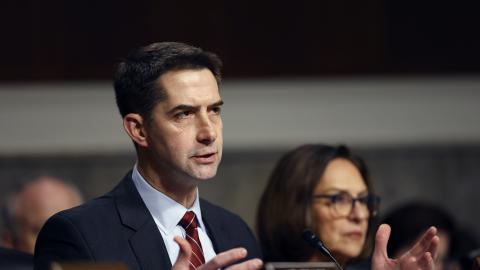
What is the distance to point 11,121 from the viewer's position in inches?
283

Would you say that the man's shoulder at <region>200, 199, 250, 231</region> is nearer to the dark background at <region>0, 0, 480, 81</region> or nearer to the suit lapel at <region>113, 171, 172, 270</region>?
the suit lapel at <region>113, 171, 172, 270</region>

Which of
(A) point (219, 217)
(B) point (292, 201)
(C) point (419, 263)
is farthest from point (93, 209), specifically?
(B) point (292, 201)

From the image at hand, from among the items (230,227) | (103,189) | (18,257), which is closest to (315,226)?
(230,227)

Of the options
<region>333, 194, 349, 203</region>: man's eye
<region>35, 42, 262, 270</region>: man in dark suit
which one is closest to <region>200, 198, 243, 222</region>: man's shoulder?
<region>35, 42, 262, 270</region>: man in dark suit

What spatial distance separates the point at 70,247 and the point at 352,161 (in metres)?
1.45

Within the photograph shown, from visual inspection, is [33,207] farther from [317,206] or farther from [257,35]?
[257,35]

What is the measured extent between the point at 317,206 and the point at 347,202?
10 cm

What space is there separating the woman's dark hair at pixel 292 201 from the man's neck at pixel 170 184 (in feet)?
2.62

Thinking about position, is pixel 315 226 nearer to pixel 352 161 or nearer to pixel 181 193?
pixel 352 161

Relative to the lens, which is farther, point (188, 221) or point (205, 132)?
point (188, 221)

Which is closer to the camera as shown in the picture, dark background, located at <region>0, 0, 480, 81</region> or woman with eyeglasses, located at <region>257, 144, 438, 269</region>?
woman with eyeglasses, located at <region>257, 144, 438, 269</region>

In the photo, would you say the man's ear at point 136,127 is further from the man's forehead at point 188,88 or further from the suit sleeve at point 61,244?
the suit sleeve at point 61,244

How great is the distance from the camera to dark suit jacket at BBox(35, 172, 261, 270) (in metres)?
3.53

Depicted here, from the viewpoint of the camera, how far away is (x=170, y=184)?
3.74 metres
